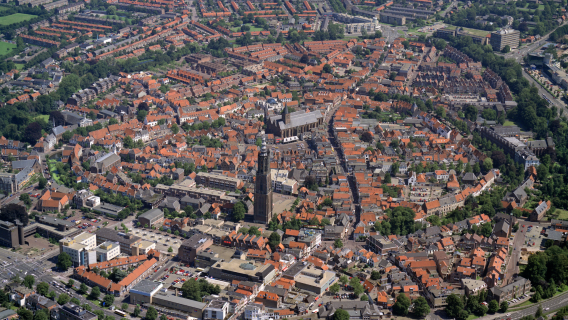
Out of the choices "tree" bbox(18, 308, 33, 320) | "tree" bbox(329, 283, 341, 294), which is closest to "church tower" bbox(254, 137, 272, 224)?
"tree" bbox(329, 283, 341, 294)

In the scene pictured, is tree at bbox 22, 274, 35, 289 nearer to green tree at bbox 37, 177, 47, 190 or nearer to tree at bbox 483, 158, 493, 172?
green tree at bbox 37, 177, 47, 190

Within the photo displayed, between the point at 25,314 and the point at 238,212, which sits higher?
the point at 238,212

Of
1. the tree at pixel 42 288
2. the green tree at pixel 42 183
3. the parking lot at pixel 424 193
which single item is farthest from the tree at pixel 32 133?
the parking lot at pixel 424 193

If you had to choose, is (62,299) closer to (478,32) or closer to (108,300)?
(108,300)

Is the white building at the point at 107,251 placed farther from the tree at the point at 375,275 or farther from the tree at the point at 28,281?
the tree at the point at 375,275

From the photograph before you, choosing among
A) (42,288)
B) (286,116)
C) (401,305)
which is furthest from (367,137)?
(42,288)

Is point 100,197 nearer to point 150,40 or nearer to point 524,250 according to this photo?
point 524,250
